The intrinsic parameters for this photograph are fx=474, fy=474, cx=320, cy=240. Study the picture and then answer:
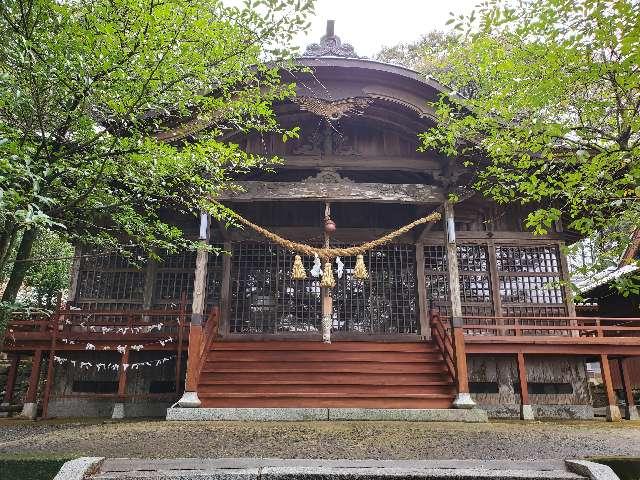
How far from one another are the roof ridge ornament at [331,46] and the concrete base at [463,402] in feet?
25.9

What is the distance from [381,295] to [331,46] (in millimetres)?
6205

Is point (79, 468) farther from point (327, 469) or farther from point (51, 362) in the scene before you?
point (51, 362)

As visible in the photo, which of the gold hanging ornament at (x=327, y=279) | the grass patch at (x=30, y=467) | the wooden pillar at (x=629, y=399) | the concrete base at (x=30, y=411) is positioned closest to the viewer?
the grass patch at (x=30, y=467)

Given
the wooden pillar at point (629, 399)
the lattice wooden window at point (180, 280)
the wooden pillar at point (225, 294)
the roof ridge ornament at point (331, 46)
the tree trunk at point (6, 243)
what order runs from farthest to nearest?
the lattice wooden window at point (180, 280) < the wooden pillar at point (225, 294) < the roof ridge ornament at point (331, 46) < the wooden pillar at point (629, 399) < the tree trunk at point (6, 243)

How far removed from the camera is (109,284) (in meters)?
12.0

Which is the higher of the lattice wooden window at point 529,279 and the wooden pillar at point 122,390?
the lattice wooden window at point 529,279

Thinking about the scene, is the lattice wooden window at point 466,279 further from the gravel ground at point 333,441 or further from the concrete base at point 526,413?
the gravel ground at point 333,441

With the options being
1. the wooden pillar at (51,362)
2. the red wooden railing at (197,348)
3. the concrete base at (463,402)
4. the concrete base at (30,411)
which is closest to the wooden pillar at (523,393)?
the concrete base at (463,402)

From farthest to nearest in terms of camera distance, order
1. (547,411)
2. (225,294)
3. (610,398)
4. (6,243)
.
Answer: (225,294) → (547,411) → (610,398) → (6,243)

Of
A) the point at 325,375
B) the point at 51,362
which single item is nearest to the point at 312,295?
the point at 325,375

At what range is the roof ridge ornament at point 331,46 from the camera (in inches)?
446

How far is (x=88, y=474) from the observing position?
407cm

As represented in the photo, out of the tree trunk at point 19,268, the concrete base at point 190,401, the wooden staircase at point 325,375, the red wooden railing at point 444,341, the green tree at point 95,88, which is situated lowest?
the concrete base at point 190,401

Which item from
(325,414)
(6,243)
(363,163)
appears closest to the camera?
(6,243)
